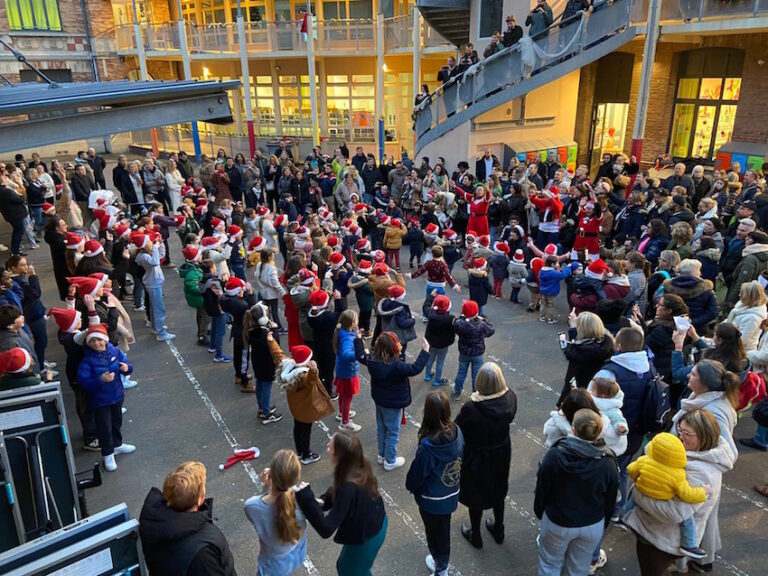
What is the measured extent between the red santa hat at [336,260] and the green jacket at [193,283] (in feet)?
6.44

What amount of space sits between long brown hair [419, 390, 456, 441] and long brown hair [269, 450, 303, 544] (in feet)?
3.41

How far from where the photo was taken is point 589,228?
10734 millimetres

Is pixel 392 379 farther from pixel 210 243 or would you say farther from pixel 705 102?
pixel 705 102

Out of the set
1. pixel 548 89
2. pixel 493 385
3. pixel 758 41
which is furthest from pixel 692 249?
pixel 548 89

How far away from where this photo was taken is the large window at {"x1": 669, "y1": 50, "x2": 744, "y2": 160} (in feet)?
52.6

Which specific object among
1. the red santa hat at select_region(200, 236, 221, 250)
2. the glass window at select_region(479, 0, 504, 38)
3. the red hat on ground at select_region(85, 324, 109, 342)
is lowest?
the red hat on ground at select_region(85, 324, 109, 342)

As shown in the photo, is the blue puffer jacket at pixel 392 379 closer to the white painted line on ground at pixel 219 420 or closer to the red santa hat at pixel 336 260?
the white painted line on ground at pixel 219 420

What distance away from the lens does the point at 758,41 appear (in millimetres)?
14711

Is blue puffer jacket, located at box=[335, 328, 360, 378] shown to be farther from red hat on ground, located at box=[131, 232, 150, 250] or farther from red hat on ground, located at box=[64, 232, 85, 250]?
red hat on ground, located at box=[64, 232, 85, 250]

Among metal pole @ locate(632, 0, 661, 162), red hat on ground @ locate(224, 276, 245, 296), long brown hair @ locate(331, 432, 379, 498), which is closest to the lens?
long brown hair @ locate(331, 432, 379, 498)

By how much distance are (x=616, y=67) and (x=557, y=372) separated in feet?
47.7

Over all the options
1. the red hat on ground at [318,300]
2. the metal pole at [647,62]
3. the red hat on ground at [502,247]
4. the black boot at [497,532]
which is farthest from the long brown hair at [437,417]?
the metal pole at [647,62]

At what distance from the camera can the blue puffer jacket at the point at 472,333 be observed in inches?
268

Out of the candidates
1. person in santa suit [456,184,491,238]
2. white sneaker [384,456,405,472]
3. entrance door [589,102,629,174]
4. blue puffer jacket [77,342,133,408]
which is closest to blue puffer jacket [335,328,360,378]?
white sneaker [384,456,405,472]
